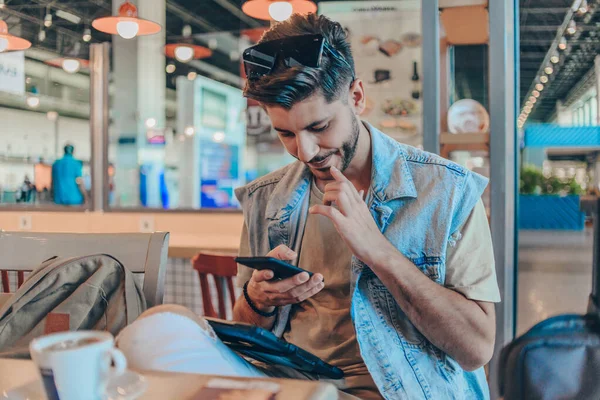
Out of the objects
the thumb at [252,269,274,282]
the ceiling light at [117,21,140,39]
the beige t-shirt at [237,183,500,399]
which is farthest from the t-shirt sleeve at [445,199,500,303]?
the ceiling light at [117,21,140,39]

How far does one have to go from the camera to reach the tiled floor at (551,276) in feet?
19.4

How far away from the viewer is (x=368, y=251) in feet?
4.23

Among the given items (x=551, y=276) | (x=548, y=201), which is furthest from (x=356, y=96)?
(x=548, y=201)

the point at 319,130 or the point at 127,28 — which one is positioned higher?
the point at 127,28

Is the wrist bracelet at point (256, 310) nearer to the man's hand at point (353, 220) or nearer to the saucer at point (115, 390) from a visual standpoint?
the man's hand at point (353, 220)

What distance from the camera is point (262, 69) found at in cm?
142

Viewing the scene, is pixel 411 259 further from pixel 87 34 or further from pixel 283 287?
pixel 87 34

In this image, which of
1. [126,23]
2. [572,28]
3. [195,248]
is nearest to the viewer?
[195,248]

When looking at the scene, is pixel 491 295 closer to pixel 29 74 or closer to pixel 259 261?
pixel 259 261

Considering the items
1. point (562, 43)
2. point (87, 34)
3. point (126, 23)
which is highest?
point (562, 43)

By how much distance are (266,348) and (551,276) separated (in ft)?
26.4

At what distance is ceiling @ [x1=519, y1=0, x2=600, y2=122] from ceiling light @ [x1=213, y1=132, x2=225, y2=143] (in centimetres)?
361

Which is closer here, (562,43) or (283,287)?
(283,287)

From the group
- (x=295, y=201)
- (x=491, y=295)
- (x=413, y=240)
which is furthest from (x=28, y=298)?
(x=491, y=295)
